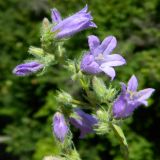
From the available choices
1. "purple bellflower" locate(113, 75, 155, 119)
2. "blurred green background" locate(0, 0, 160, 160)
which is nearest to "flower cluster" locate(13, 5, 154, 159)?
"purple bellflower" locate(113, 75, 155, 119)

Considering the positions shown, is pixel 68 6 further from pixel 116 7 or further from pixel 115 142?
pixel 115 142

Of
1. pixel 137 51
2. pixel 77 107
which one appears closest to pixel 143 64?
pixel 137 51

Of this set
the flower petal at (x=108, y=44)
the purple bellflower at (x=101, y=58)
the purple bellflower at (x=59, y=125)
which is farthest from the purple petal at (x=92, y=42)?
the purple bellflower at (x=59, y=125)

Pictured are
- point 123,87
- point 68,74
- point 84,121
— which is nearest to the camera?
point 123,87

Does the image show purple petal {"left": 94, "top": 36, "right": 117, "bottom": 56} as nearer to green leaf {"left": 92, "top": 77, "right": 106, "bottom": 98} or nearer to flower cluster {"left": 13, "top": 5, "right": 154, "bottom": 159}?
flower cluster {"left": 13, "top": 5, "right": 154, "bottom": 159}

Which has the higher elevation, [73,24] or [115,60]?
[73,24]

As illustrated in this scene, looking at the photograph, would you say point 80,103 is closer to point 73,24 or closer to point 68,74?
point 73,24

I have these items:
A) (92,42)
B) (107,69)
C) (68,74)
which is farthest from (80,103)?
(68,74)
